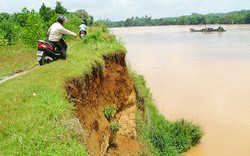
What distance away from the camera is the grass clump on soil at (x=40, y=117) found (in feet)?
15.4

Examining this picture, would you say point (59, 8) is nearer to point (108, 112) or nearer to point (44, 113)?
point (108, 112)

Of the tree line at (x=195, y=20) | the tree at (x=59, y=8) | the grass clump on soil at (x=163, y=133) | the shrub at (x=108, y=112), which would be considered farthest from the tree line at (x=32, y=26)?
the tree line at (x=195, y=20)

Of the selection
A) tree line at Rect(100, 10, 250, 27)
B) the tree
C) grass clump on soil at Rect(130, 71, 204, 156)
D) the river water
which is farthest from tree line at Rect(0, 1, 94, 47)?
tree line at Rect(100, 10, 250, 27)

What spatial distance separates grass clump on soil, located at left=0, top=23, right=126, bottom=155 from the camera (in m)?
4.70

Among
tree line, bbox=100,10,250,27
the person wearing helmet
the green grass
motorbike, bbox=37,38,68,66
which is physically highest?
the person wearing helmet

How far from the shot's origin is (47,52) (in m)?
9.80

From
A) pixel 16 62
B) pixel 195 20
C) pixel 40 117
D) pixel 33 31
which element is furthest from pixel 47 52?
pixel 195 20

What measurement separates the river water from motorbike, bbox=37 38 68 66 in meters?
3.96

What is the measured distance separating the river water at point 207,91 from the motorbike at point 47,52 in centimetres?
396

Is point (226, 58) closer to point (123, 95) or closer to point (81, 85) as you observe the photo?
point (123, 95)

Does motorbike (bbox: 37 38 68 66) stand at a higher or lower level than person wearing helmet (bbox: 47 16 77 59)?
lower

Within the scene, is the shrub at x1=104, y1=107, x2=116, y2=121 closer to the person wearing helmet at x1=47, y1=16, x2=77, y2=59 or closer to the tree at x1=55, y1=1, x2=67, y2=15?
the person wearing helmet at x1=47, y1=16, x2=77, y2=59

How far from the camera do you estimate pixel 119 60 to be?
461 inches

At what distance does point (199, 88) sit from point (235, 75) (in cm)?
652
